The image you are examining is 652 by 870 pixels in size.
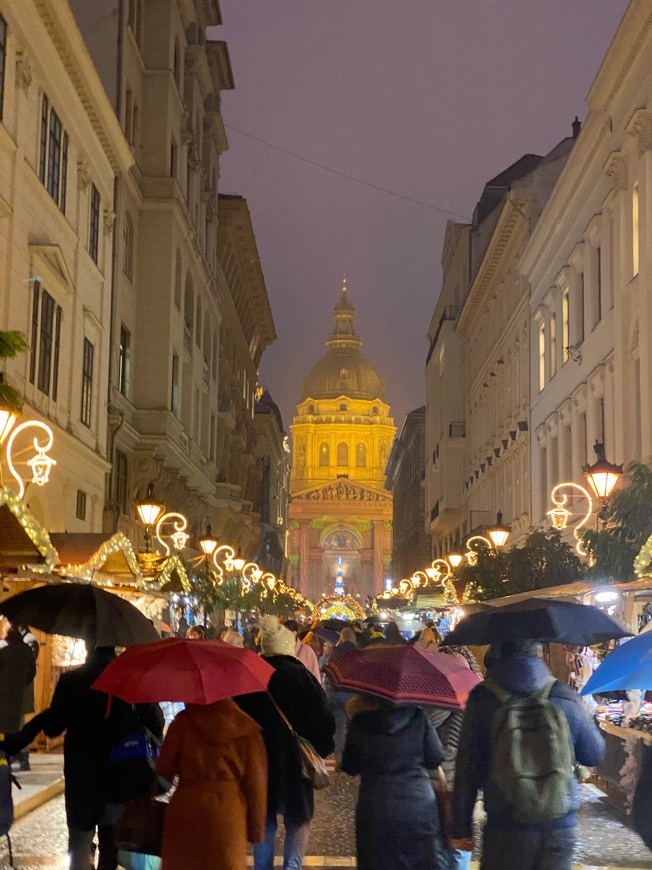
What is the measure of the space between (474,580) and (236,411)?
3280 centimetres

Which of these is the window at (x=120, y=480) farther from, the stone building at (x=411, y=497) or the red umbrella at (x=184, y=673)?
the stone building at (x=411, y=497)

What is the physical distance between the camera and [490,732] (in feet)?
22.9

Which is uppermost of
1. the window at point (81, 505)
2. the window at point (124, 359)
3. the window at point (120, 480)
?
the window at point (124, 359)

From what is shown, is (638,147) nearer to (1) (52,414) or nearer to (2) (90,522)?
(1) (52,414)

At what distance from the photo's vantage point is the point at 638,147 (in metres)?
26.4

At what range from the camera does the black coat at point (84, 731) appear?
8102mm

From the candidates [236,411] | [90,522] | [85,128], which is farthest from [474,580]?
[236,411]

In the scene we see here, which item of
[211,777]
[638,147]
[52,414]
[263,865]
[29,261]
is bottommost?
[263,865]

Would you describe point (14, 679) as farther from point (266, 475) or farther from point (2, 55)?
point (266, 475)

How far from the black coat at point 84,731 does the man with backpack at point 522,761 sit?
223 centimetres

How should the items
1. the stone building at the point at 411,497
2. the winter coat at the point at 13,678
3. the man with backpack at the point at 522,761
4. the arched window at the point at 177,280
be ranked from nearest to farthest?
the man with backpack at the point at 522,761 → the winter coat at the point at 13,678 → the arched window at the point at 177,280 → the stone building at the point at 411,497

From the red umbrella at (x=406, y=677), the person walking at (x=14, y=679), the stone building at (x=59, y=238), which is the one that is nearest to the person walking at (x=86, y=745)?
the red umbrella at (x=406, y=677)

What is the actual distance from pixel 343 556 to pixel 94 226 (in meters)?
148

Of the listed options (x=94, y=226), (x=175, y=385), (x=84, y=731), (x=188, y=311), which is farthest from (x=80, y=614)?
(x=188, y=311)
